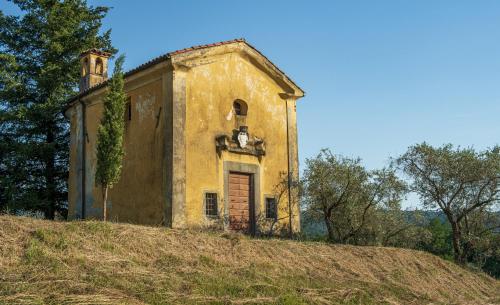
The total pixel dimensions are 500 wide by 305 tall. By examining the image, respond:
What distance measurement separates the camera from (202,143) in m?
16.5

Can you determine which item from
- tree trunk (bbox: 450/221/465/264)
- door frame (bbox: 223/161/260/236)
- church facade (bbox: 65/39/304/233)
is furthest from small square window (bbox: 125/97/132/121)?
tree trunk (bbox: 450/221/465/264)

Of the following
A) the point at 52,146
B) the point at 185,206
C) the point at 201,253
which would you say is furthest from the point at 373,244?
the point at 52,146

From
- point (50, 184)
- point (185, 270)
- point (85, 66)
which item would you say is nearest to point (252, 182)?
point (185, 270)

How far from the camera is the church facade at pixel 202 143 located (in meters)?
15.8

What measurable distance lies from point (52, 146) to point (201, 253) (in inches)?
556

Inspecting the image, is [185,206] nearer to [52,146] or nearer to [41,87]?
[52,146]

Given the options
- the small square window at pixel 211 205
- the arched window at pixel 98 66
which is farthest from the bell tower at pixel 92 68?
the small square window at pixel 211 205

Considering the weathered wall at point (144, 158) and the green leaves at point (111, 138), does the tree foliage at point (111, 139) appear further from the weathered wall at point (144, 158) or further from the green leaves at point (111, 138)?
the weathered wall at point (144, 158)

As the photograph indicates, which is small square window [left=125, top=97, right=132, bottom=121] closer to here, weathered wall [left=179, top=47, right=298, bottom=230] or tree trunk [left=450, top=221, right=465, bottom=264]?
weathered wall [left=179, top=47, right=298, bottom=230]

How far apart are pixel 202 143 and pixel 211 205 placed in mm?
2044

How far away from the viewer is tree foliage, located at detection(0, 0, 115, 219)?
2303 cm

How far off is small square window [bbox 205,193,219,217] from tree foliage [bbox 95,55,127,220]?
2.92 meters

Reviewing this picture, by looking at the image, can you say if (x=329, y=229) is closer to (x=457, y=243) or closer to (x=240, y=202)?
(x=240, y=202)

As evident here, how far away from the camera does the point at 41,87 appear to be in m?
24.2
